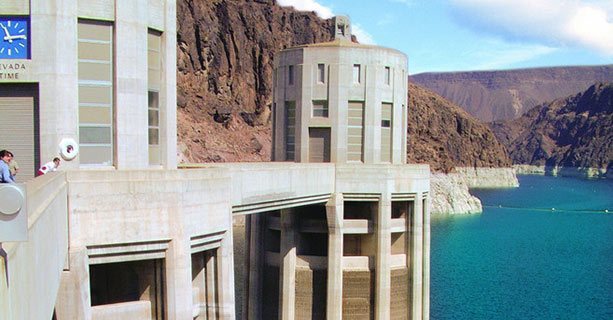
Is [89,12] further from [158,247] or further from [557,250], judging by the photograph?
[557,250]

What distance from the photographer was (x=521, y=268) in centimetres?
8162

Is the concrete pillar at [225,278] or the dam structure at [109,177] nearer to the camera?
the dam structure at [109,177]

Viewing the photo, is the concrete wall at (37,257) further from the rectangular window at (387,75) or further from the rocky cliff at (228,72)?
the rocky cliff at (228,72)

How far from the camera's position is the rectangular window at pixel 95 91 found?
15734 millimetres

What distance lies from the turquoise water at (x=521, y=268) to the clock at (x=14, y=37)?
150 ft

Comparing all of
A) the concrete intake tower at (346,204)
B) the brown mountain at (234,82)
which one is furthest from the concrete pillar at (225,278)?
the brown mountain at (234,82)

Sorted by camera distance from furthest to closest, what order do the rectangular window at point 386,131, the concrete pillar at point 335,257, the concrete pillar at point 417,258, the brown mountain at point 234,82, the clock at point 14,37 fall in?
the brown mountain at point 234,82 → the concrete pillar at point 417,258 → the rectangular window at point 386,131 → the concrete pillar at point 335,257 → the clock at point 14,37

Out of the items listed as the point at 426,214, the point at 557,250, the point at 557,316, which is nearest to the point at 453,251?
the point at 557,250

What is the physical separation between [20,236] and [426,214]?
1201 inches

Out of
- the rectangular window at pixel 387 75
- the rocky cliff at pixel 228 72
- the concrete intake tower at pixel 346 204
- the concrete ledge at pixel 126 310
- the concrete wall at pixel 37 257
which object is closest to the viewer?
the concrete wall at pixel 37 257

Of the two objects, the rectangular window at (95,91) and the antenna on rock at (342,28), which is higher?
the antenna on rock at (342,28)

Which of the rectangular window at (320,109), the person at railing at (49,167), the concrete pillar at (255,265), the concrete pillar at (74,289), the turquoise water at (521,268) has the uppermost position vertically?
the rectangular window at (320,109)

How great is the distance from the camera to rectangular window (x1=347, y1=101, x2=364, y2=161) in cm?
3309

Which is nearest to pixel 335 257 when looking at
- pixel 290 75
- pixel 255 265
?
pixel 255 265
